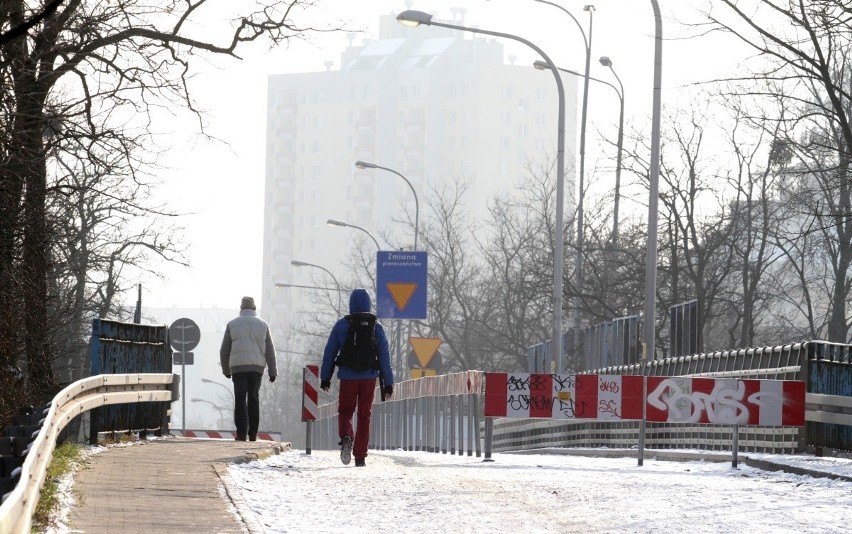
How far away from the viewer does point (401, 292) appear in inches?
1374

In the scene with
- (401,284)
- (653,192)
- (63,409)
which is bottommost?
(63,409)

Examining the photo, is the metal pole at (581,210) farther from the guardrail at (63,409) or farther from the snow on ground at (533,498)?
the snow on ground at (533,498)

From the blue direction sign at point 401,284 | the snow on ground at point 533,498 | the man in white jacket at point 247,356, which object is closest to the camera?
the snow on ground at point 533,498

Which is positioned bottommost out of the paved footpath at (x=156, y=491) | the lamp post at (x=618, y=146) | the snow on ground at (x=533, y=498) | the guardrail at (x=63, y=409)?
the snow on ground at (x=533, y=498)

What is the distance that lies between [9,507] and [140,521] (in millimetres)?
3391

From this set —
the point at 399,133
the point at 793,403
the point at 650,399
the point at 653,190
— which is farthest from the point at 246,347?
the point at 399,133

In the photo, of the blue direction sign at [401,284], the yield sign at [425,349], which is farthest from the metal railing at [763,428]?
the yield sign at [425,349]

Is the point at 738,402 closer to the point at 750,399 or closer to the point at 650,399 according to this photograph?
the point at 750,399

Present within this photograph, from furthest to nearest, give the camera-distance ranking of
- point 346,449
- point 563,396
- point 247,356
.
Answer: point 247,356, point 563,396, point 346,449

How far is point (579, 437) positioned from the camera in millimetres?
33406

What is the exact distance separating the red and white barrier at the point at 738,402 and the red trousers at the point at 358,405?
3.95 meters

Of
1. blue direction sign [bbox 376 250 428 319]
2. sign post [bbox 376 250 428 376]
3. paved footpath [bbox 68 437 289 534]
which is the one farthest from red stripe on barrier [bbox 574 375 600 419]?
sign post [bbox 376 250 428 376]

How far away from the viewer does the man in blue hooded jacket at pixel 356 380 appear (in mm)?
15781

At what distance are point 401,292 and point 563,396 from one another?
52.9 feet
